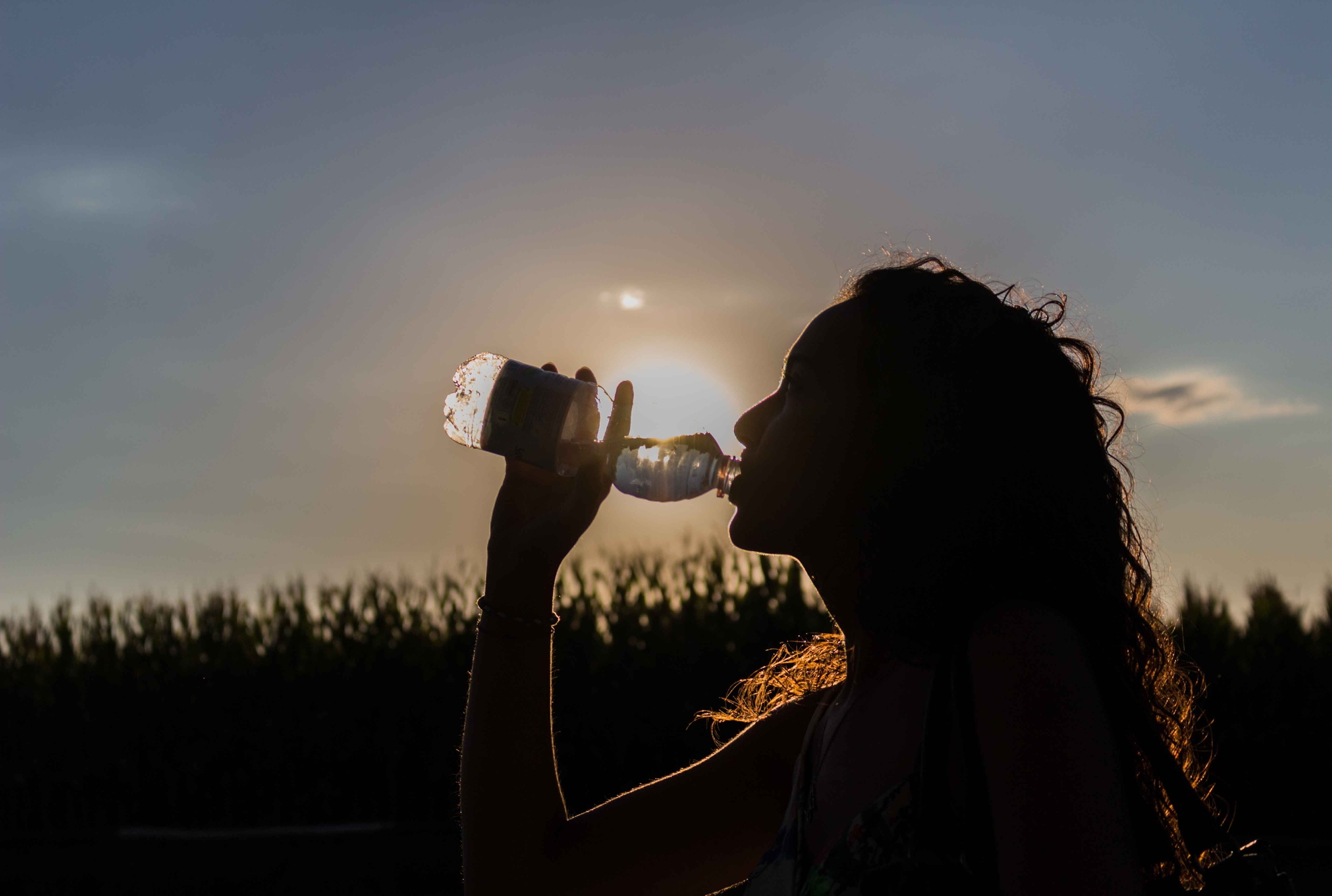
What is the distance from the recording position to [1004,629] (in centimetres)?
131

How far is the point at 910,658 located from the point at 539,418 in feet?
5.05

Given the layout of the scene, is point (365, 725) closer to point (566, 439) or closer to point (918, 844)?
point (566, 439)

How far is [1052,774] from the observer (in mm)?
1191

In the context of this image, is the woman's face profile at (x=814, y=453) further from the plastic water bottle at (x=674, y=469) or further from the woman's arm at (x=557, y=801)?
the plastic water bottle at (x=674, y=469)

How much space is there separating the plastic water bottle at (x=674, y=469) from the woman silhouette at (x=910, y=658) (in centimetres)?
71

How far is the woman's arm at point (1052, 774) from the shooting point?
3.85 feet

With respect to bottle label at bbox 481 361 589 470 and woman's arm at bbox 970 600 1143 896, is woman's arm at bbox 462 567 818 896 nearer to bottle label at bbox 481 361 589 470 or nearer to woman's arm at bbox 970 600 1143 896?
bottle label at bbox 481 361 589 470

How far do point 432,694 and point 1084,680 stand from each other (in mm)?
7276

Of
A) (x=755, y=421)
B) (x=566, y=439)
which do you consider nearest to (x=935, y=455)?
(x=755, y=421)

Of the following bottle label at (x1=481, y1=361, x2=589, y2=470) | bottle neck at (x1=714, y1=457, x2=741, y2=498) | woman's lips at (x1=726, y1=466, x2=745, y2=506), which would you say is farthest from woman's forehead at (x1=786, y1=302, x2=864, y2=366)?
bottle neck at (x1=714, y1=457, x2=741, y2=498)

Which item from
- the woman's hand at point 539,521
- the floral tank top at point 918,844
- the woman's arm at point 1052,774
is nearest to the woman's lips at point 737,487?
the woman's hand at point 539,521

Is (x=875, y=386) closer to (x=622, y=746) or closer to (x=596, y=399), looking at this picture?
(x=596, y=399)

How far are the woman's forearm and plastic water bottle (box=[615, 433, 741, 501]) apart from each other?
38.1 inches

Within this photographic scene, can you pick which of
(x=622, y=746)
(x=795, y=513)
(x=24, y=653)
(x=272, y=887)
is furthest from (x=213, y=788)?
(x=795, y=513)
